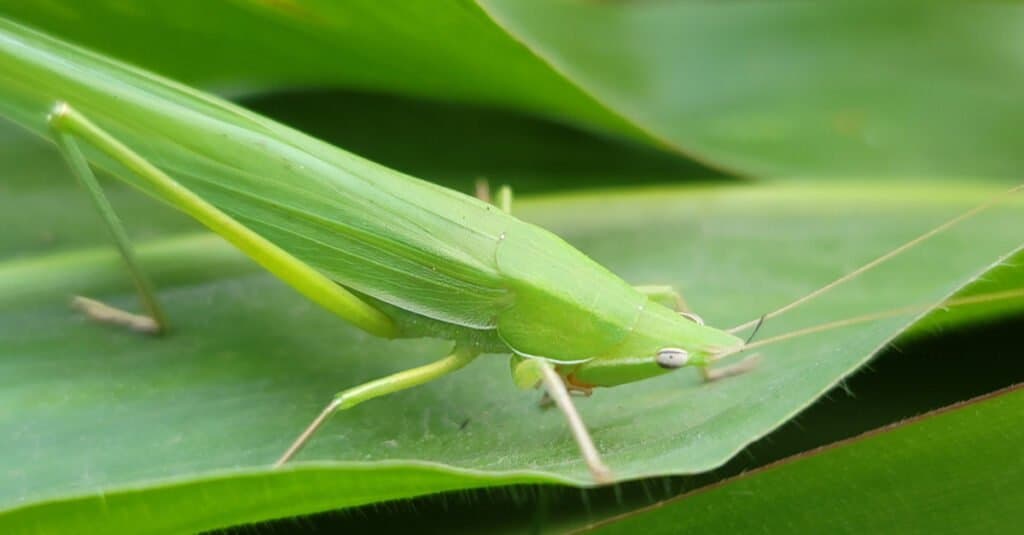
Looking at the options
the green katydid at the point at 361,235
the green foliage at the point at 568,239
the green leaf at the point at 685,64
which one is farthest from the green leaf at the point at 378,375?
the green leaf at the point at 685,64

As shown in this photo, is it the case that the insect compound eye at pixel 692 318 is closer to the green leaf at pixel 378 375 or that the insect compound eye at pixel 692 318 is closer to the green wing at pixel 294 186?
the green leaf at pixel 378 375

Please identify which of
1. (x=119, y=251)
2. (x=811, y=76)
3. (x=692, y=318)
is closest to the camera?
(x=692, y=318)

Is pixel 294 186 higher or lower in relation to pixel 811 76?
lower

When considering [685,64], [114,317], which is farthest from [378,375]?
[685,64]

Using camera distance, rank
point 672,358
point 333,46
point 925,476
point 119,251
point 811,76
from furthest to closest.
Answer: point 811,76 < point 333,46 < point 119,251 < point 672,358 < point 925,476

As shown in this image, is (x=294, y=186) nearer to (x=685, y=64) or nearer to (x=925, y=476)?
(x=925, y=476)
